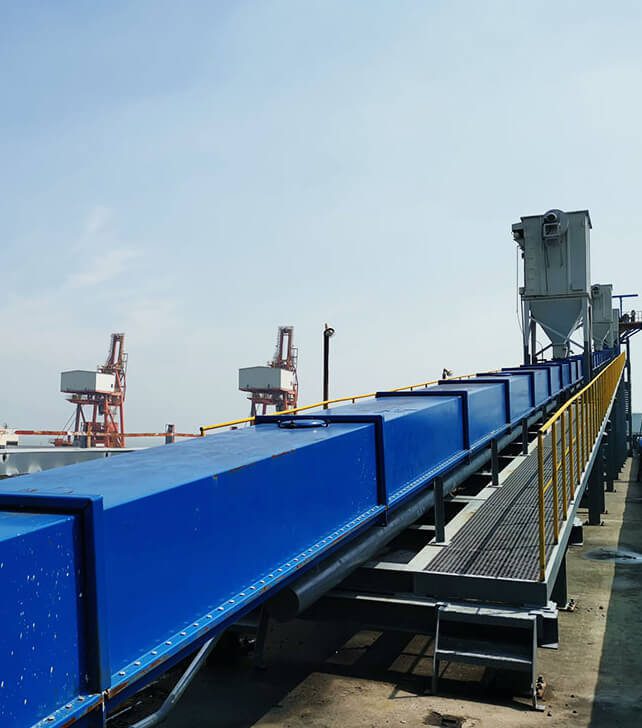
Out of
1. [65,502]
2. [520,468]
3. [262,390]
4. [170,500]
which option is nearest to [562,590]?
[520,468]

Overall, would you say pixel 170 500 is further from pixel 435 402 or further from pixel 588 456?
pixel 588 456

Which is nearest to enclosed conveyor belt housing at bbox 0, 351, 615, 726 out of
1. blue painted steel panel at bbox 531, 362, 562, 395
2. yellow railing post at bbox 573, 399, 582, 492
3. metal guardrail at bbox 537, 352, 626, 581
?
metal guardrail at bbox 537, 352, 626, 581

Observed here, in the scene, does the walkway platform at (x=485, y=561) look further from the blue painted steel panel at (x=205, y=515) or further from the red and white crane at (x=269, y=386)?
the red and white crane at (x=269, y=386)

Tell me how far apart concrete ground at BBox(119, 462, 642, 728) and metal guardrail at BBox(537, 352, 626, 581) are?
42.7 inches

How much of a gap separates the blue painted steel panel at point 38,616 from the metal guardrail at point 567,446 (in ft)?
11.3

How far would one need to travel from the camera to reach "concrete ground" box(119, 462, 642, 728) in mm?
4855

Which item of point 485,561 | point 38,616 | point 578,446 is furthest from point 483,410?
point 38,616

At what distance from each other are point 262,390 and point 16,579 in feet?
184

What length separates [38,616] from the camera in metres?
2.24

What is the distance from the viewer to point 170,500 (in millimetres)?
2900

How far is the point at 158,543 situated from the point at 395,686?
3.37 meters

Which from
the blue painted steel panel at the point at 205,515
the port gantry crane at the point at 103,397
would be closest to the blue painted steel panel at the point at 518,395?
the blue painted steel panel at the point at 205,515

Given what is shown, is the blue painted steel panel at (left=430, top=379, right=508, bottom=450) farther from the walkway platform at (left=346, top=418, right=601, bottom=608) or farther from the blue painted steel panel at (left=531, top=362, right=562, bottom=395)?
the blue painted steel panel at (left=531, top=362, right=562, bottom=395)

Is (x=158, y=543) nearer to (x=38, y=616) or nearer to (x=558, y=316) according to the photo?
(x=38, y=616)
